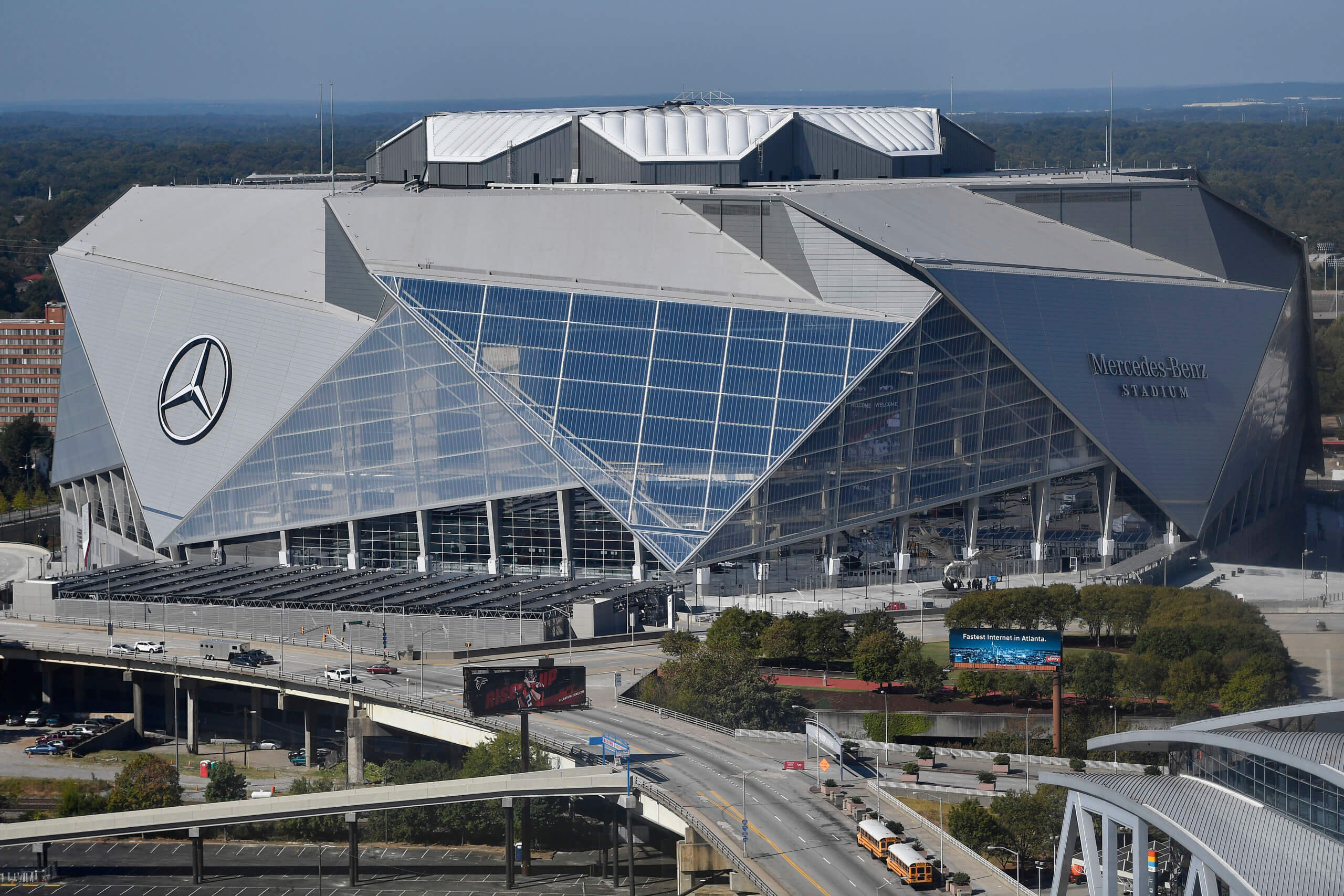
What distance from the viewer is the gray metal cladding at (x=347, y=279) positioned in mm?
93625

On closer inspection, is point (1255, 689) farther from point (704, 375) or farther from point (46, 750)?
point (46, 750)

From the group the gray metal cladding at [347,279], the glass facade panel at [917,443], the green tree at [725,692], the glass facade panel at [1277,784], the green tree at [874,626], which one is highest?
the gray metal cladding at [347,279]

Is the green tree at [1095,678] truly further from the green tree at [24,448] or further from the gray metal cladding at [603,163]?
the green tree at [24,448]

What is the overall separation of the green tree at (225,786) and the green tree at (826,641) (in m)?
21.5

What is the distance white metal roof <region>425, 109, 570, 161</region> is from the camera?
4117 inches

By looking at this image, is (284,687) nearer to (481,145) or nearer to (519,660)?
(519,660)

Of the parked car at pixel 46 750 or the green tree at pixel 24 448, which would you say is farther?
the green tree at pixel 24 448

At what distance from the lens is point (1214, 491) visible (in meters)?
92.3

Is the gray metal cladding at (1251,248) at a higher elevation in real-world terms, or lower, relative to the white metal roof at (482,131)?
lower

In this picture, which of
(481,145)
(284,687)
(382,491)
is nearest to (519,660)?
(284,687)

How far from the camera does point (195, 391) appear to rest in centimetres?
9850

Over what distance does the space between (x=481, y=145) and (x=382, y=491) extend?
73.1 ft

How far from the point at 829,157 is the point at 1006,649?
122 feet

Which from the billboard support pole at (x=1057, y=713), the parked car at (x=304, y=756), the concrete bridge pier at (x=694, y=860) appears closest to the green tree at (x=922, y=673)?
the billboard support pole at (x=1057, y=713)
